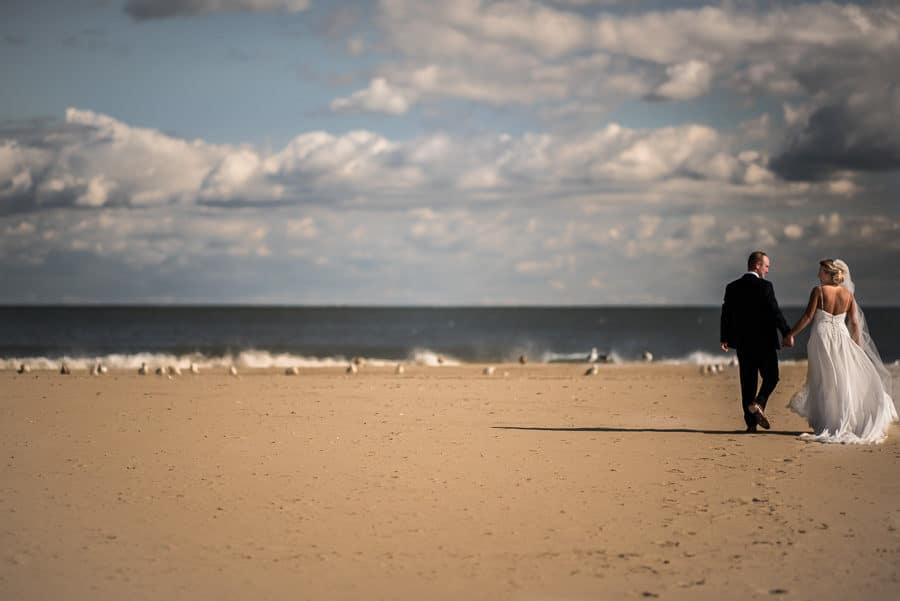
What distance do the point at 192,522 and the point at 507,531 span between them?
2.73m

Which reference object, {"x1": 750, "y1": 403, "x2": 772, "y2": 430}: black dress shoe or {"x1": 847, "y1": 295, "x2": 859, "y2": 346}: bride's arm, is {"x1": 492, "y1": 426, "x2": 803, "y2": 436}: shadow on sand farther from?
{"x1": 847, "y1": 295, "x2": 859, "y2": 346}: bride's arm

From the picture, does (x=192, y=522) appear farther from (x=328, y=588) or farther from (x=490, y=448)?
(x=490, y=448)

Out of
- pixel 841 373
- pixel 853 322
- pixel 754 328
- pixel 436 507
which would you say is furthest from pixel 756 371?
pixel 436 507

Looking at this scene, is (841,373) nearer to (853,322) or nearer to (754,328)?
(853,322)

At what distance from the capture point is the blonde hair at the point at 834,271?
445 inches

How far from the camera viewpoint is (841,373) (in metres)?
11.1

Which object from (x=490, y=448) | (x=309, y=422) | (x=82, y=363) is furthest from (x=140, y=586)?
(x=82, y=363)

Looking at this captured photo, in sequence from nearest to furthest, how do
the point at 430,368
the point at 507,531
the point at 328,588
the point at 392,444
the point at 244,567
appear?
the point at 328,588, the point at 244,567, the point at 507,531, the point at 392,444, the point at 430,368

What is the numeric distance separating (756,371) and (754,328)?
633 mm

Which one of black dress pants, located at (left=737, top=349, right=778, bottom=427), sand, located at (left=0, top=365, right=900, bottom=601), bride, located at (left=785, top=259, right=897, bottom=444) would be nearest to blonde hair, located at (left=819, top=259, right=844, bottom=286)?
bride, located at (left=785, top=259, right=897, bottom=444)

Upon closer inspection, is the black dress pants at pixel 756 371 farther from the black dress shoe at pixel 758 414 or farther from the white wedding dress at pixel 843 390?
the white wedding dress at pixel 843 390

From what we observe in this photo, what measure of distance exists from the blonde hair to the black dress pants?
1.27m

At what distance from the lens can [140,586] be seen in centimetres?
553

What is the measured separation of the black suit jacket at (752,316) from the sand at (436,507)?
4.55ft
